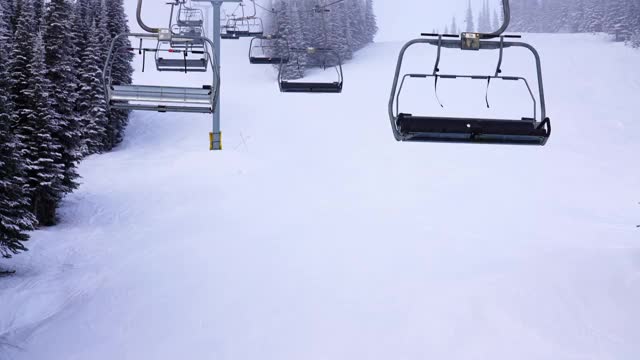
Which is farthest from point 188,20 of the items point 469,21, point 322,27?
point 469,21

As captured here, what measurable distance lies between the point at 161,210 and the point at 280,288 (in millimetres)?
8905

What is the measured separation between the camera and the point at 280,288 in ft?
47.9

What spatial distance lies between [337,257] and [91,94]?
21.5 metres

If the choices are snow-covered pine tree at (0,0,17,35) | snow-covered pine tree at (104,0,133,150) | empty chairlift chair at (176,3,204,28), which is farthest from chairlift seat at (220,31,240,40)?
snow-covered pine tree at (0,0,17,35)

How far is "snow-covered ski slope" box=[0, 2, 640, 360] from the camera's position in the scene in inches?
491

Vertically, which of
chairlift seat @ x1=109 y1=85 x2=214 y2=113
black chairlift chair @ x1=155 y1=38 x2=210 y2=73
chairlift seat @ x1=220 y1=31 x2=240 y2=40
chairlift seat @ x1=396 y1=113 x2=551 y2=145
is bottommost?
chairlift seat @ x1=396 y1=113 x2=551 y2=145

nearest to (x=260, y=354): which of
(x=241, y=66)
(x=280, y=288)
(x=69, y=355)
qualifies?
(x=280, y=288)

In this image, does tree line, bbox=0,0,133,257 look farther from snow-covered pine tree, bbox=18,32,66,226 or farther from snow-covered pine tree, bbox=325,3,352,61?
snow-covered pine tree, bbox=325,3,352,61

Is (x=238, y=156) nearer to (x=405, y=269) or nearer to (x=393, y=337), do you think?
(x=405, y=269)

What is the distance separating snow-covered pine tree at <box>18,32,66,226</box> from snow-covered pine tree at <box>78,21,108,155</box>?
978cm

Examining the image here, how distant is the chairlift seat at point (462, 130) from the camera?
627 cm

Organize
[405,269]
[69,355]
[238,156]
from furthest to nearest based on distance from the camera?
1. [238,156]
2. [405,269]
3. [69,355]

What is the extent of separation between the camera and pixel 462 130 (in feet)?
20.5

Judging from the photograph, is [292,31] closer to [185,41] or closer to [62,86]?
[62,86]
